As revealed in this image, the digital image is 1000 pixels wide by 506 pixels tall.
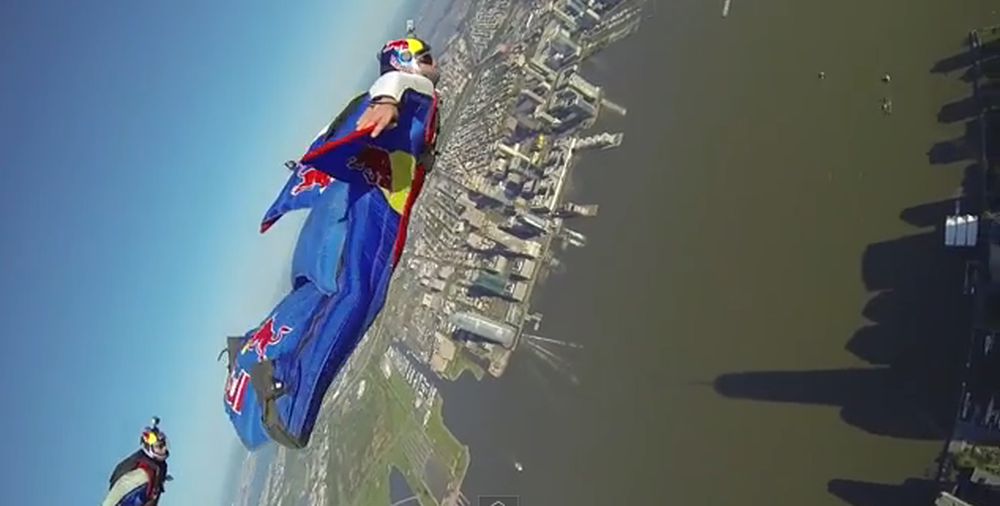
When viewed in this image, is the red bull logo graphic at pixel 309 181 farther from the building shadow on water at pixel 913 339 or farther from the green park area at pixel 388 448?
the green park area at pixel 388 448

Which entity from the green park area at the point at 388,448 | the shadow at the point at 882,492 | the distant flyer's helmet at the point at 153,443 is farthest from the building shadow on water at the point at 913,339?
the green park area at the point at 388,448

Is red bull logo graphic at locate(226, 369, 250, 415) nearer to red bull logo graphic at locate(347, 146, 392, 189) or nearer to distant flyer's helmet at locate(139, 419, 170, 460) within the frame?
distant flyer's helmet at locate(139, 419, 170, 460)

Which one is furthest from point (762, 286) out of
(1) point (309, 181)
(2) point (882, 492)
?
(1) point (309, 181)

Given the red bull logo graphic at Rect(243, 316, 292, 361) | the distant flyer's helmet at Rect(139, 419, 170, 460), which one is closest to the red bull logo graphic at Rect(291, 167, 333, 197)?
the red bull logo graphic at Rect(243, 316, 292, 361)

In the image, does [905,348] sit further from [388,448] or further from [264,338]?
[388,448]

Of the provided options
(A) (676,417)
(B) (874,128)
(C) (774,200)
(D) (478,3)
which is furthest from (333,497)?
(D) (478,3)

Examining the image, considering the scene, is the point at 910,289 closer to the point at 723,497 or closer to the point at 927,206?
the point at 927,206

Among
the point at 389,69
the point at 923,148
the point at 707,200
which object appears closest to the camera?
the point at 389,69
